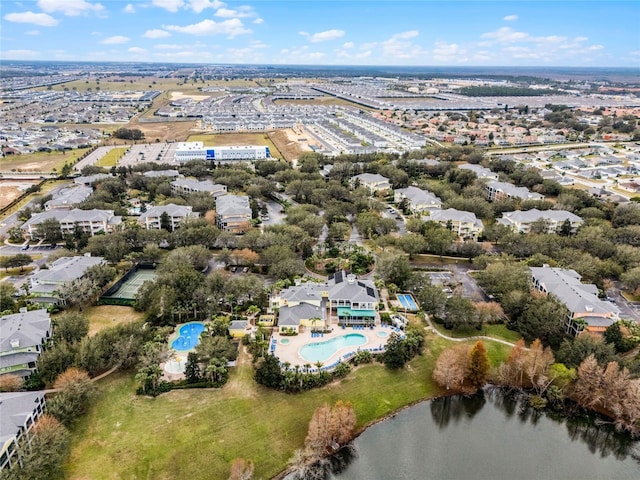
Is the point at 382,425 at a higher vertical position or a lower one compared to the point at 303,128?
lower

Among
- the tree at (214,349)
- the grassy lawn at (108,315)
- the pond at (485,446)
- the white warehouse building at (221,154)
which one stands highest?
the white warehouse building at (221,154)

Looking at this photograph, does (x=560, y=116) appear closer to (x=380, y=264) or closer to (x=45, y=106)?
(x=380, y=264)

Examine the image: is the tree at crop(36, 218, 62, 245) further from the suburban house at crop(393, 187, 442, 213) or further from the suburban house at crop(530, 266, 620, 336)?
the suburban house at crop(530, 266, 620, 336)

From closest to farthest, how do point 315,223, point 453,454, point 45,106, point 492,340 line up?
point 453,454
point 492,340
point 315,223
point 45,106

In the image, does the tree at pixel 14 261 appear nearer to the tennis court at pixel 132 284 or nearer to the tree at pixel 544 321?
the tennis court at pixel 132 284

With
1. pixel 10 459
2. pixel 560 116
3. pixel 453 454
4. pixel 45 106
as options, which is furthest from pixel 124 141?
pixel 560 116

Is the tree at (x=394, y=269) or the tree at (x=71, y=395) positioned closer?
the tree at (x=71, y=395)

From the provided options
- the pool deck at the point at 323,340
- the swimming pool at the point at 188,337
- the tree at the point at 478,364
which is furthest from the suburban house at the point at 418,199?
the swimming pool at the point at 188,337
